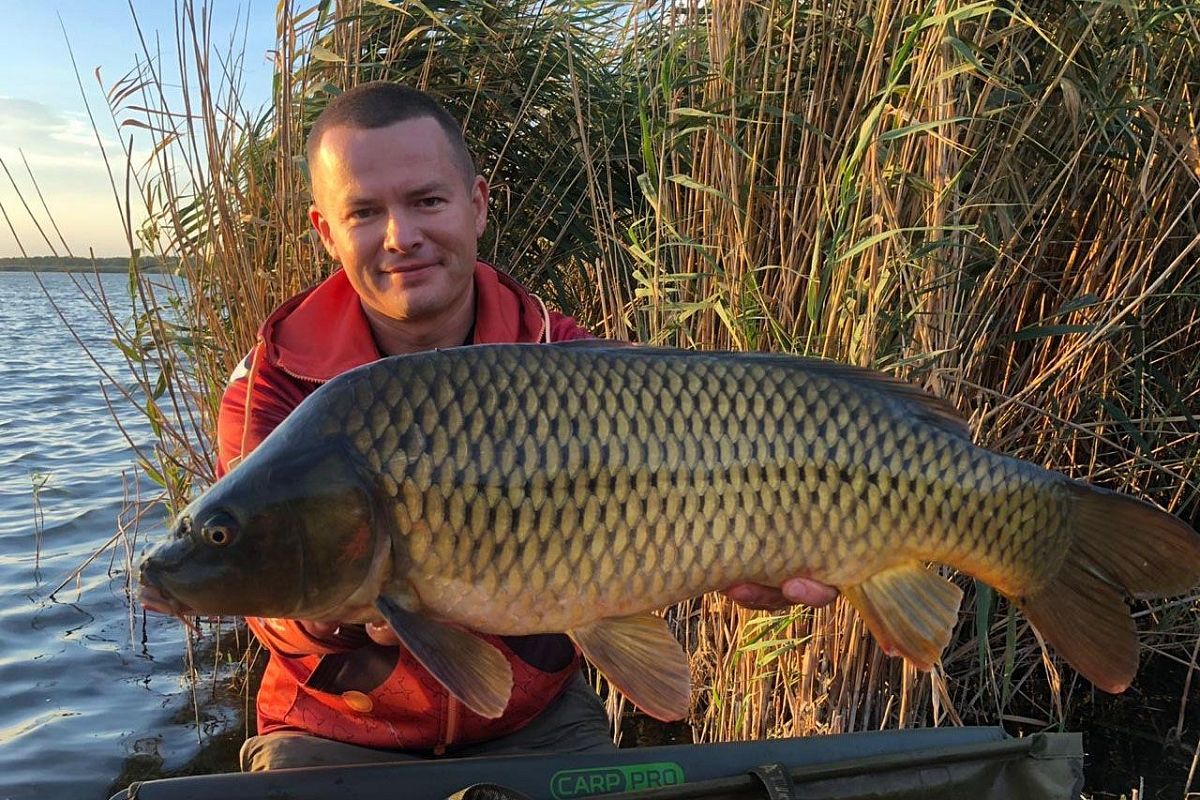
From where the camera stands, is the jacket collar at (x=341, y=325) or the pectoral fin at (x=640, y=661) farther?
the jacket collar at (x=341, y=325)

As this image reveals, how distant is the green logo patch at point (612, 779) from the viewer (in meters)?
1.46

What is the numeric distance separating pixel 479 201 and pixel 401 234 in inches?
10.8

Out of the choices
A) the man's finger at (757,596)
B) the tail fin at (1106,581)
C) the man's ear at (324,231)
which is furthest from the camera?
the man's ear at (324,231)

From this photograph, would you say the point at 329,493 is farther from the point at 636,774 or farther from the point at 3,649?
the point at 3,649

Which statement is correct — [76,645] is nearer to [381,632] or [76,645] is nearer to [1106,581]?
[381,632]

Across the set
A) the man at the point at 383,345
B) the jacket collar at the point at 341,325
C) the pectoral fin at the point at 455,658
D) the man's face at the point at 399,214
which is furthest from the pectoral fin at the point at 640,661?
the man's face at the point at 399,214

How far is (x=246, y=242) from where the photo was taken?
2.78 meters

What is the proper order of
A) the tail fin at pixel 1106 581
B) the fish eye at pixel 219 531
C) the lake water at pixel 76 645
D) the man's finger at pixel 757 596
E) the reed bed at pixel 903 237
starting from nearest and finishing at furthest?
the fish eye at pixel 219 531
the tail fin at pixel 1106 581
the man's finger at pixel 757 596
the reed bed at pixel 903 237
the lake water at pixel 76 645

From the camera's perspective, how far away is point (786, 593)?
137cm

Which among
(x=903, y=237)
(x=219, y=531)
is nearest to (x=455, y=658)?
(x=219, y=531)

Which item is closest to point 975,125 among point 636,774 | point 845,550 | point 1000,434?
point 1000,434

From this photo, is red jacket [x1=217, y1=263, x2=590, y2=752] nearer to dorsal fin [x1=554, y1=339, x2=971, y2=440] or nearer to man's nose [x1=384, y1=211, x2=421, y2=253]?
man's nose [x1=384, y1=211, x2=421, y2=253]

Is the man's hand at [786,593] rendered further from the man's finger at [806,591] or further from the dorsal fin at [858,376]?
the dorsal fin at [858,376]

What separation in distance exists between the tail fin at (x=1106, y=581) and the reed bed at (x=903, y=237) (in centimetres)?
63
